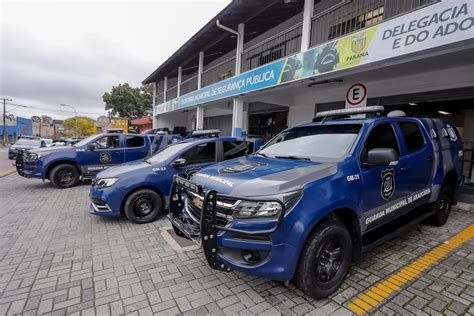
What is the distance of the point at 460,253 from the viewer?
11.2 feet

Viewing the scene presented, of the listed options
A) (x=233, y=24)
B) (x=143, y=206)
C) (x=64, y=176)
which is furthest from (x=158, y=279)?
(x=233, y=24)

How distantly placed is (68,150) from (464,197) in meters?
10.6

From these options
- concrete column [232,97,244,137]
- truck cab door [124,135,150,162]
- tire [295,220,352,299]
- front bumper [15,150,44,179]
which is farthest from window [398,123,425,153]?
front bumper [15,150,44,179]

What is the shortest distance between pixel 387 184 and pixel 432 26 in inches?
121

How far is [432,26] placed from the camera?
4062 mm

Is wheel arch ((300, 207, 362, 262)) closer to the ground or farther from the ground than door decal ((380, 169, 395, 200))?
closer to the ground

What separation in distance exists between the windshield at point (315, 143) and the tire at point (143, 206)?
93.2 inches

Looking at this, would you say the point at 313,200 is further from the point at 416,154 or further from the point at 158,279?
the point at 416,154

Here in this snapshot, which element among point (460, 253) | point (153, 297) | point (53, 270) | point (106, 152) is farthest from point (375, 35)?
point (106, 152)

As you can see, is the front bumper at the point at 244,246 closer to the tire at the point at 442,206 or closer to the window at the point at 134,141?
the tire at the point at 442,206

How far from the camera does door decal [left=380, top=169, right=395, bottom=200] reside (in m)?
2.91

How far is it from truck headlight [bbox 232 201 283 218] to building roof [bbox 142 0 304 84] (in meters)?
7.85

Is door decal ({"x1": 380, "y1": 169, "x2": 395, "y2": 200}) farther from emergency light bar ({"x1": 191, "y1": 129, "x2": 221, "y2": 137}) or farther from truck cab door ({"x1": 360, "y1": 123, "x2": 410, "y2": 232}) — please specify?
emergency light bar ({"x1": 191, "y1": 129, "x2": 221, "y2": 137})

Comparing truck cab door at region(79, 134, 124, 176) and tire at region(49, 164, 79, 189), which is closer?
tire at region(49, 164, 79, 189)
